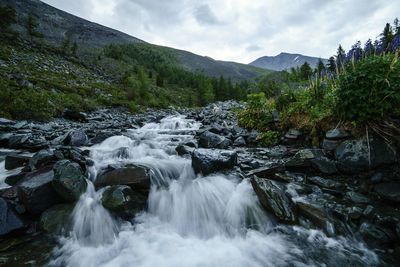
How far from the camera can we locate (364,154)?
15.4ft

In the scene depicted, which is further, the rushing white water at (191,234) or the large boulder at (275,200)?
the large boulder at (275,200)

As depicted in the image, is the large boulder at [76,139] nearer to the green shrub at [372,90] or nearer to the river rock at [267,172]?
the river rock at [267,172]

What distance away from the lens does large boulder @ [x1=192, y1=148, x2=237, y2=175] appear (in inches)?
232

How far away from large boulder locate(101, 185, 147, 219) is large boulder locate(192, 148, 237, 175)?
5.46ft

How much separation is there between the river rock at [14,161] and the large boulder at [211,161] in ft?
15.7

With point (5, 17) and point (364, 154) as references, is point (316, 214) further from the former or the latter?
point (5, 17)

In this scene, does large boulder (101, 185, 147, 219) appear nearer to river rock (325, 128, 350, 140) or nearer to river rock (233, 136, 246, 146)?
river rock (233, 136, 246, 146)

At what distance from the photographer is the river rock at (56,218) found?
417 centimetres

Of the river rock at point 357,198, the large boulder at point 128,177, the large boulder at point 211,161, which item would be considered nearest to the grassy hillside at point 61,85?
the large boulder at point 128,177

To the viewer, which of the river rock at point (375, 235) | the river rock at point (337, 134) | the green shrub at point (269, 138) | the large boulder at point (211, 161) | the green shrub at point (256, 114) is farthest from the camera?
the green shrub at point (256, 114)

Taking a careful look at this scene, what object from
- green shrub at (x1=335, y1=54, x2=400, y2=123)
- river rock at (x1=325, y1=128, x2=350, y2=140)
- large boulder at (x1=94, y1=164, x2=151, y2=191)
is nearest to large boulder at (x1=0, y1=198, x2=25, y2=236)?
large boulder at (x1=94, y1=164, x2=151, y2=191)

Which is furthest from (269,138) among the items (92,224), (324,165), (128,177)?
(92,224)

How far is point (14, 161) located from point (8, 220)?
3048 millimetres

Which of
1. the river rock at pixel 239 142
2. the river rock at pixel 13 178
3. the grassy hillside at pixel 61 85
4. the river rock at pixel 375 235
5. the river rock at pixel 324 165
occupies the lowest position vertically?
the river rock at pixel 375 235
